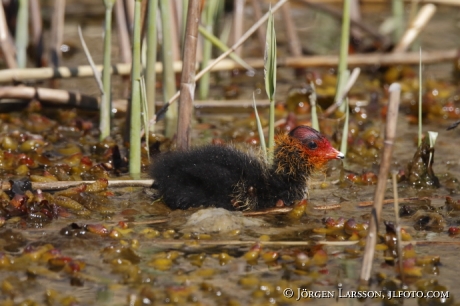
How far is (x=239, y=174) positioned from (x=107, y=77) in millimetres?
1330

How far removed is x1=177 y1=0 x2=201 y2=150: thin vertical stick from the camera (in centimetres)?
428

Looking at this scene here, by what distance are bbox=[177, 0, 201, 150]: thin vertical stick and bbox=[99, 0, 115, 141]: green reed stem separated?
2.06ft

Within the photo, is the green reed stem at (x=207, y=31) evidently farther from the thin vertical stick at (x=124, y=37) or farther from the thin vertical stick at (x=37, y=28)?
the thin vertical stick at (x=37, y=28)

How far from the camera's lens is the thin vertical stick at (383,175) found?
297 centimetres

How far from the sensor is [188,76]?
14.5 feet

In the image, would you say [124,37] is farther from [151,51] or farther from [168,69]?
[151,51]

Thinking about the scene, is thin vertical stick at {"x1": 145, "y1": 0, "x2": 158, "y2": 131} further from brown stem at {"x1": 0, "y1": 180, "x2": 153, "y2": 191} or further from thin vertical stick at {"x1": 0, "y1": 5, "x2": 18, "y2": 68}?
thin vertical stick at {"x1": 0, "y1": 5, "x2": 18, "y2": 68}

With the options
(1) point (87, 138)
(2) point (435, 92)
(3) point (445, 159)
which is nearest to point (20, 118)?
(1) point (87, 138)

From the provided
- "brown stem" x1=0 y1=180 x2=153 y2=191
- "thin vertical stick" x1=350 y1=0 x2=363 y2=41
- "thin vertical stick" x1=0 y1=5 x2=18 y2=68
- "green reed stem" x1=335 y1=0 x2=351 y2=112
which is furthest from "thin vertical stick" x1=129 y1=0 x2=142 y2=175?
"thin vertical stick" x1=350 y1=0 x2=363 y2=41

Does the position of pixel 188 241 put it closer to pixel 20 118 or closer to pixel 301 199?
pixel 301 199

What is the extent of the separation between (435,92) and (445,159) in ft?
5.74

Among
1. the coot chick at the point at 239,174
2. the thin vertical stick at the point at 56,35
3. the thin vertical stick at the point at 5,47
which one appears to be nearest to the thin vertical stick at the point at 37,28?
the thin vertical stick at the point at 56,35

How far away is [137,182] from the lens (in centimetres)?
453

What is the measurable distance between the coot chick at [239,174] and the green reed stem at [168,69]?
1.21 m
